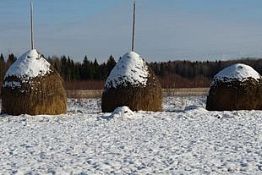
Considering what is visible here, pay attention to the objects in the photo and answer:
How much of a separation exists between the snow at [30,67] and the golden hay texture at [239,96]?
673cm

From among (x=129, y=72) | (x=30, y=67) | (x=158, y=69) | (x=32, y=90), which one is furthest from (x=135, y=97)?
(x=158, y=69)

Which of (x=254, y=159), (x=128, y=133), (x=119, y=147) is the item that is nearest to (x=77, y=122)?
(x=128, y=133)

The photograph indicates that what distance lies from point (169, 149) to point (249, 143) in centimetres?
208

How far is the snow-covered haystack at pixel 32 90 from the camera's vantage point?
742 inches

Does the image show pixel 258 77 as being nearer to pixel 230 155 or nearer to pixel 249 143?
pixel 249 143

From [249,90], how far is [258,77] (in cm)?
84

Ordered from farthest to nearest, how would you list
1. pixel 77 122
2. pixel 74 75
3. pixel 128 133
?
pixel 74 75
pixel 77 122
pixel 128 133

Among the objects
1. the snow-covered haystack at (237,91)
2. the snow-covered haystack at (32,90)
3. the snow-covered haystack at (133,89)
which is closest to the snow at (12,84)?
the snow-covered haystack at (32,90)

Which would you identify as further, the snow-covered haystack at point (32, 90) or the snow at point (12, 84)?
the snow at point (12, 84)

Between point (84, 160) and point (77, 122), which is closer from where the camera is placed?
point (84, 160)

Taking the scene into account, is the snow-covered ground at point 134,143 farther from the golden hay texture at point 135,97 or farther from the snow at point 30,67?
the snow at point 30,67

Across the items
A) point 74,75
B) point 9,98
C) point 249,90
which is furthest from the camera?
point 74,75

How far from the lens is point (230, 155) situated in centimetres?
1105

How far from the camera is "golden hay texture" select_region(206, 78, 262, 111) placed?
67.9ft
